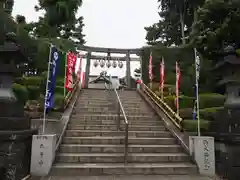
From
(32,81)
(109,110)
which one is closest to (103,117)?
(109,110)

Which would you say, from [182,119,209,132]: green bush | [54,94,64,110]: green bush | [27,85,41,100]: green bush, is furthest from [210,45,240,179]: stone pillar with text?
[27,85,41,100]: green bush

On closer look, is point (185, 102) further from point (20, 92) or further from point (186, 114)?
point (20, 92)

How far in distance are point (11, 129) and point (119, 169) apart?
273 centimetres

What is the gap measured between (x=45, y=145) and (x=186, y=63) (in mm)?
14330

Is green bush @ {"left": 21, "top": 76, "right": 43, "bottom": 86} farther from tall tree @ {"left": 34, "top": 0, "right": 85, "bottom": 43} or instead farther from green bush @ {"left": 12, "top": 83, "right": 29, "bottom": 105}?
tall tree @ {"left": 34, "top": 0, "right": 85, "bottom": 43}

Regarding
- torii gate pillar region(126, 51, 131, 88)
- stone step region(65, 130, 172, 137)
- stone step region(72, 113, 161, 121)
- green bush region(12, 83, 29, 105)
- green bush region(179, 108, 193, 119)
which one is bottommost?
stone step region(65, 130, 172, 137)

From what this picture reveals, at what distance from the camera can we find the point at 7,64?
6285 mm

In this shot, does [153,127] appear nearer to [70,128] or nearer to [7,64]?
[70,128]

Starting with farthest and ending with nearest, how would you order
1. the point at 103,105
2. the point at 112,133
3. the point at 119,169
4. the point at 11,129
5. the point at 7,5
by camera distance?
the point at 7,5 < the point at 103,105 < the point at 112,133 < the point at 119,169 < the point at 11,129

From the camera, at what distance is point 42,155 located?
6016 millimetres

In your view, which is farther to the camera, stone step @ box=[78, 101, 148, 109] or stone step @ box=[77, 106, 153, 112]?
stone step @ box=[78, 101, 148, 109]

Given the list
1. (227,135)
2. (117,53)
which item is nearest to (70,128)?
(227,135)

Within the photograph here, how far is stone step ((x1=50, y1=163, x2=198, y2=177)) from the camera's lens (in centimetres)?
605

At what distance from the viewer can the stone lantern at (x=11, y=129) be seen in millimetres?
5273
